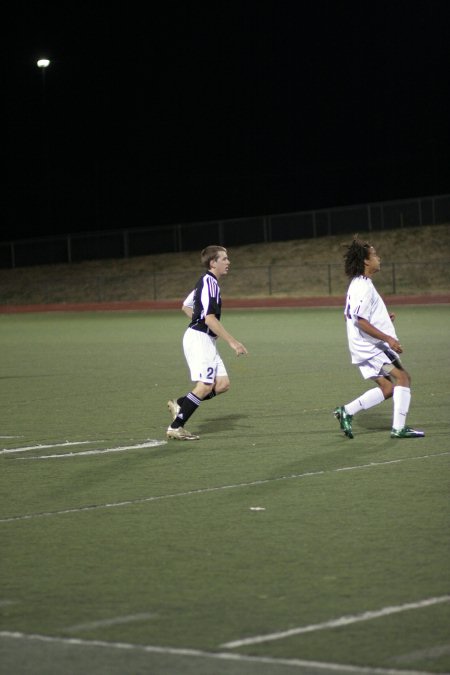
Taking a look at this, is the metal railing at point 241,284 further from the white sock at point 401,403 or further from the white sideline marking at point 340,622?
the white sideline marking at point 340,622

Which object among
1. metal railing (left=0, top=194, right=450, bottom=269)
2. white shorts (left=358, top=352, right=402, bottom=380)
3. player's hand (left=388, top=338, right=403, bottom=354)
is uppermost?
metal railing (left=0, top=194, right=450, bottom=269)

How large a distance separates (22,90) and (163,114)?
10619 millimetres

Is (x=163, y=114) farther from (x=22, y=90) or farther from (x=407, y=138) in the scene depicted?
(x=407, y=138)

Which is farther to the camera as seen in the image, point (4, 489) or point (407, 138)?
point (407, 138)

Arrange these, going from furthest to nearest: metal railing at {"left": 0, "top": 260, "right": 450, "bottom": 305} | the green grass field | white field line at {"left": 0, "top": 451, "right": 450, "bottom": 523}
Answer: metal railing at {"left": 0, "top": 260, "right": 450, "bottom": 305}
white field line at {"left": 0, "top": 451, "right": 450, "bottom": 523}
the green grass field

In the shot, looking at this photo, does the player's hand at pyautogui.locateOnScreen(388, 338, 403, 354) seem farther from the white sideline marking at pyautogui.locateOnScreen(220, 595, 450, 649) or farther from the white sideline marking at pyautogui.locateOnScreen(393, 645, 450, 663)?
the white sideline marking at pyautogui.locateOnScreen(393, 645, 450, 663)

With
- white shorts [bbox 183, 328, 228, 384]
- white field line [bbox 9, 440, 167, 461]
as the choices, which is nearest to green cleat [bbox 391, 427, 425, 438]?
white shorts [bbox 183, 328, 228, 384]

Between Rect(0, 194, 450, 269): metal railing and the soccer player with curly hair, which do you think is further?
Rect(0, 194, 450, 269): metal railing

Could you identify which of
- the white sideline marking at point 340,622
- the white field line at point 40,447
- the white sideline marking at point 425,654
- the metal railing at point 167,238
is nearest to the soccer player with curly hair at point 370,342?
the white field line at point 40,447

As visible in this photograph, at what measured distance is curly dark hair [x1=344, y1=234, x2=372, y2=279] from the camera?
1226 centimetres

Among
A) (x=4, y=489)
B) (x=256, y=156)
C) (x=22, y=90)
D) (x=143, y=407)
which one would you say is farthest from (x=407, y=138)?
(x=4, y=489)

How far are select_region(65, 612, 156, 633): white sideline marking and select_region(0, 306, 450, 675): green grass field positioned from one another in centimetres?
2

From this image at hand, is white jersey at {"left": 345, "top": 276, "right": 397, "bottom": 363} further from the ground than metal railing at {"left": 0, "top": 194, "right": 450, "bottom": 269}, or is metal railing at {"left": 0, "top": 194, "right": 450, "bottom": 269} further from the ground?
metal railing at {"left": 0, "top": 194, "right": 450, "bottom": 269}

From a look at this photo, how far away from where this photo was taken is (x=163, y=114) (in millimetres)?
89000
